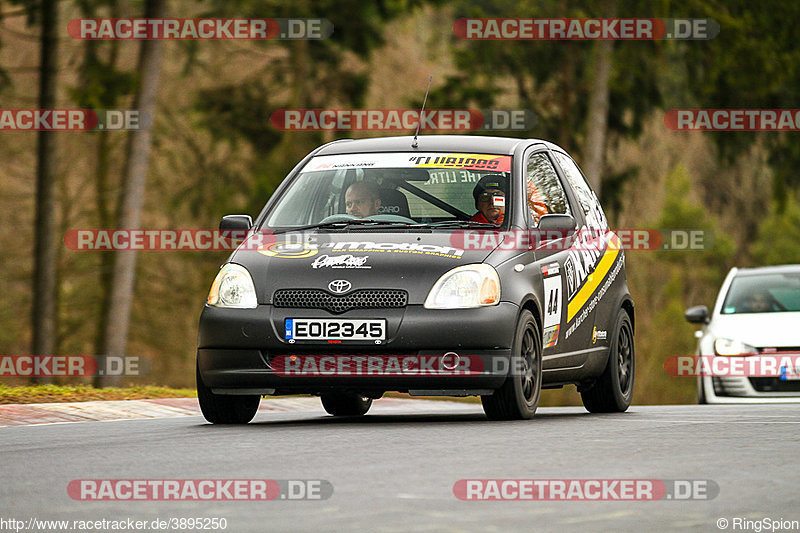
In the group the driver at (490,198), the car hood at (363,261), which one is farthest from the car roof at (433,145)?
the car hood at (363,261)

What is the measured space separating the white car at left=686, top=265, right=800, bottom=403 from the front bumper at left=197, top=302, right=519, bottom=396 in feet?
22.5

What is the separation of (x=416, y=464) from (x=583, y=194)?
559 cm

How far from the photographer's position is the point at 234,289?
32.7ft

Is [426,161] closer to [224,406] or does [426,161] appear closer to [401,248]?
[401,248]

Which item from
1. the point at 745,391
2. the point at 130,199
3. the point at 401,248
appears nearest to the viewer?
the point at 401,248

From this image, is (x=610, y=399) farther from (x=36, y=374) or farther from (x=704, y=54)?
(x=704, y=54)

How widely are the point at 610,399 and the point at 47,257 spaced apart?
16.1 metres

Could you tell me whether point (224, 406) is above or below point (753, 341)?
below

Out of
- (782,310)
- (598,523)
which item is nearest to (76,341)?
(782,310)

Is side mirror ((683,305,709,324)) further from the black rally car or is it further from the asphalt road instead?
the asphalt road

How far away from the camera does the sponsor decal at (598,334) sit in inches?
461

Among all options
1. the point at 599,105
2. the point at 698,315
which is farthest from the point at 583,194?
the point at 599,105

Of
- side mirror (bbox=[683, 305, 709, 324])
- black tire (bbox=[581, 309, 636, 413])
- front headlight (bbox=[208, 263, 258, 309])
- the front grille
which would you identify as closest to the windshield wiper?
the front grille

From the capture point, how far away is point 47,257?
26.4m
